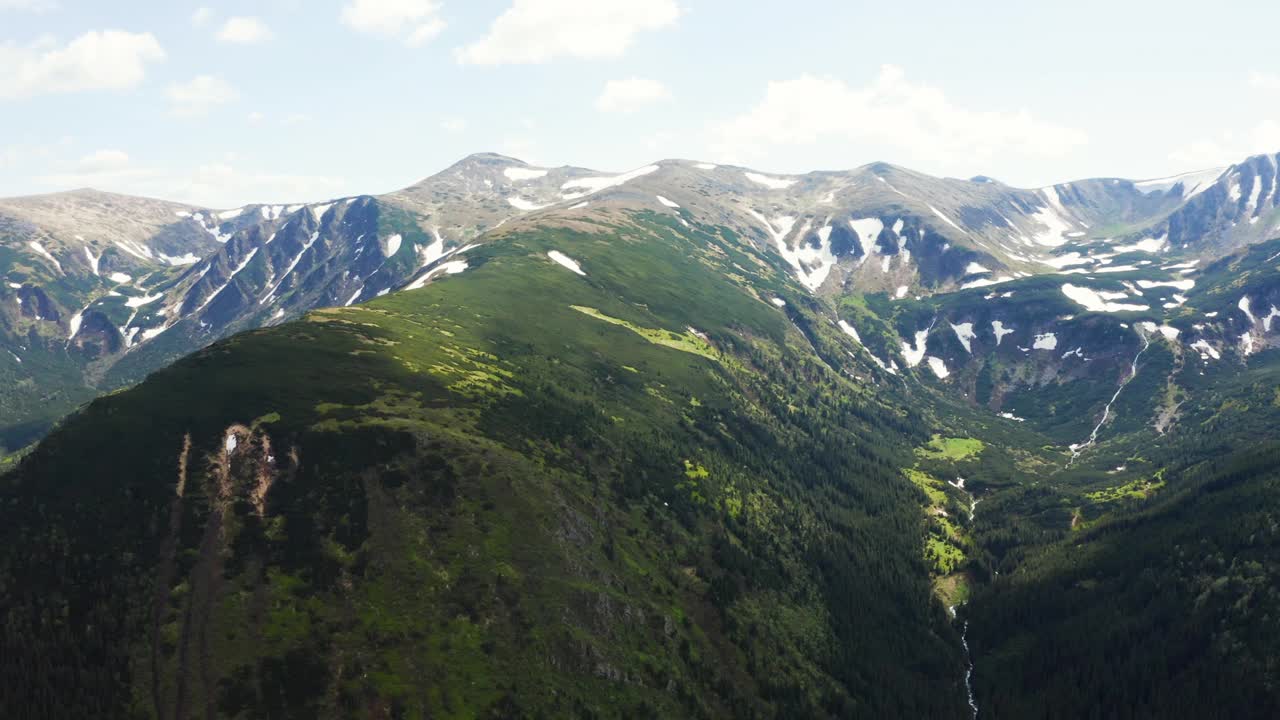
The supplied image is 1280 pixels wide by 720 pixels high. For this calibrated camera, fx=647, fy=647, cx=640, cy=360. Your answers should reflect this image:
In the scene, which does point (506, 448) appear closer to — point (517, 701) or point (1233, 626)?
point (517, 701)

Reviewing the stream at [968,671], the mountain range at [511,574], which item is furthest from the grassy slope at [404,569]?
the stream at [968,671]

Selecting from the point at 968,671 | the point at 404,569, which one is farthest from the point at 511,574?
the point at 968,671

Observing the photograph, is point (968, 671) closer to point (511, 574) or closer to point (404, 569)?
point (511, 574)

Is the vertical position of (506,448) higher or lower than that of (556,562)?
higher

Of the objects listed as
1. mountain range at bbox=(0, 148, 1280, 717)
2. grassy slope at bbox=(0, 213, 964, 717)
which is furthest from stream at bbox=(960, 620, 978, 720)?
grassy slope at bbox=(0, 213, 964, 717)

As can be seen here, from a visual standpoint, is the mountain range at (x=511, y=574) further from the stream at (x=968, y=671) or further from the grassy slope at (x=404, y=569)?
the stream at (x=968, y=671)

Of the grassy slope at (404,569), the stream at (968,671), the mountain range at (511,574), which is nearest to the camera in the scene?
the grassy slope at (404,569)

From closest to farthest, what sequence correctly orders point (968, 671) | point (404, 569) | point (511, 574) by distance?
point (404, 569), point (511, 574), point (968, 671)

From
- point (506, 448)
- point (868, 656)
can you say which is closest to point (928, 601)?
point (868, 656)

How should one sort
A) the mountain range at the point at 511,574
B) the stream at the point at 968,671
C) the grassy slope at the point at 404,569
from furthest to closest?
1. the stream at the point at 968,671
2. the mountain range at the point at 511,574
3. the grassy slope at the point at 404,569
